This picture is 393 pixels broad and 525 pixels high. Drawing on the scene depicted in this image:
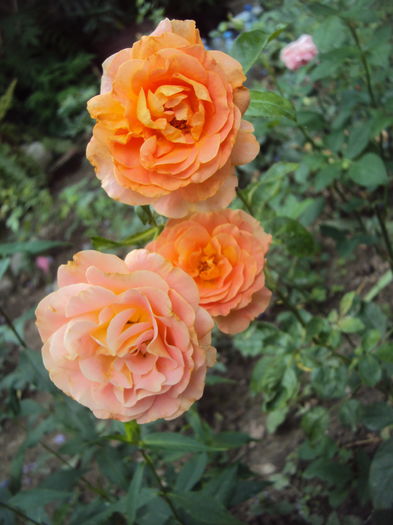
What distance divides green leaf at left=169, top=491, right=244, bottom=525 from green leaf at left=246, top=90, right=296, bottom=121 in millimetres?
726

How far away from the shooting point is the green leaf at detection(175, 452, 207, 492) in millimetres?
1235

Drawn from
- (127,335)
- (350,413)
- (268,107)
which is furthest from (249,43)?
(350,413)

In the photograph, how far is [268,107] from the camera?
77 centimetres

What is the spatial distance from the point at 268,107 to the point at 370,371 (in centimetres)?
59

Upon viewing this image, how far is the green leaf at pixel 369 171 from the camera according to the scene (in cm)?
132

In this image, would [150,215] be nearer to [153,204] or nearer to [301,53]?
[153,204]

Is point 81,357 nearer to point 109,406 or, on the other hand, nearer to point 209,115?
point 109,406

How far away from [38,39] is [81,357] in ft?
15.3

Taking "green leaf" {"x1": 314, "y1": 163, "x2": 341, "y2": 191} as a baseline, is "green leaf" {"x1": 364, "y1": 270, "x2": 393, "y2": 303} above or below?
below

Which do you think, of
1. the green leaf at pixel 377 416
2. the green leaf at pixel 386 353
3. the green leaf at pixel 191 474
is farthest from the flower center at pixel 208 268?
the green leaf at pixel 191 474

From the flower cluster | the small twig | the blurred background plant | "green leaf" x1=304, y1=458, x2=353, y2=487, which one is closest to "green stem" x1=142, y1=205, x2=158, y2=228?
the blurred background plant

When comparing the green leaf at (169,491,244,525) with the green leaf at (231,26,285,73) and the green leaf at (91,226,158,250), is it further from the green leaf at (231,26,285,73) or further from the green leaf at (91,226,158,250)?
the green leaf at (231,26,285,73)

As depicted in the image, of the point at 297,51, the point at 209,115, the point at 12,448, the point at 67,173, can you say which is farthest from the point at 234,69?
the point at 67,173

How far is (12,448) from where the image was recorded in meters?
2.22
